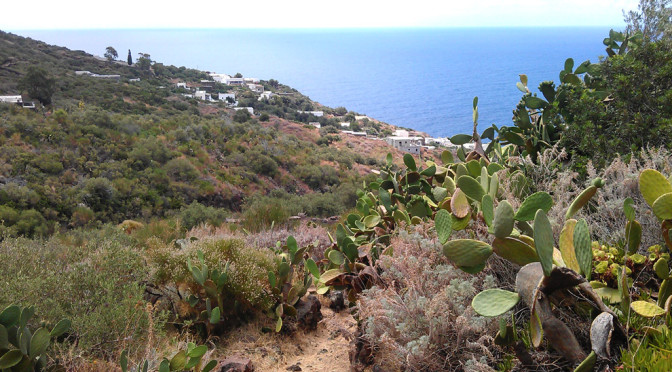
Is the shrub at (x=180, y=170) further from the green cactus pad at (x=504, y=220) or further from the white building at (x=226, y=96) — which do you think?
the white building at (x=226, y=96)

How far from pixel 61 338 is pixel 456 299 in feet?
7.63

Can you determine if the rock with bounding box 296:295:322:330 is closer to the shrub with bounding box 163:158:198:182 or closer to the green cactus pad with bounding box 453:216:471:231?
the green cactus pad with bounding box 453:216:471:231

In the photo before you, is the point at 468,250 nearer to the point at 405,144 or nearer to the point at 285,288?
the point at 285,288

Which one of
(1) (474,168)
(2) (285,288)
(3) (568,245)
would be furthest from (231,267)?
(3) (568,245)

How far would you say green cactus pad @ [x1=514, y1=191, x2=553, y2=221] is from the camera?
2289 millimetres

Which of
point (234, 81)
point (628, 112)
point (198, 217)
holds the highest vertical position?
point (628, 112)

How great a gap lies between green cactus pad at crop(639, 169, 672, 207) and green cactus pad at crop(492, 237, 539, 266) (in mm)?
685

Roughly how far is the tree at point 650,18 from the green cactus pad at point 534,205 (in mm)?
4153

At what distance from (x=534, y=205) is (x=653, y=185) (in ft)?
1.86

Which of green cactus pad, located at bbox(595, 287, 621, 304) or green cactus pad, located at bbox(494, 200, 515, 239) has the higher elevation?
green cactus pad, located at bbox(494, 200, 515, 239)

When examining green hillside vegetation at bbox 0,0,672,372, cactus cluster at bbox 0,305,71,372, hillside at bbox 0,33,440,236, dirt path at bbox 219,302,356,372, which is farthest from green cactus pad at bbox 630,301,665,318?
hillside at bbox 0,33,440,236

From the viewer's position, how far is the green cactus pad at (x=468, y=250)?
2.28m

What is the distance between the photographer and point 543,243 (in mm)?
1825

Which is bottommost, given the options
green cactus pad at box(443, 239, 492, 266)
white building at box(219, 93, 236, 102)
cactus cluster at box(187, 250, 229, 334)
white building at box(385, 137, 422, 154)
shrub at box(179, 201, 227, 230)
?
white building at box(385, 137, 422, 154)
